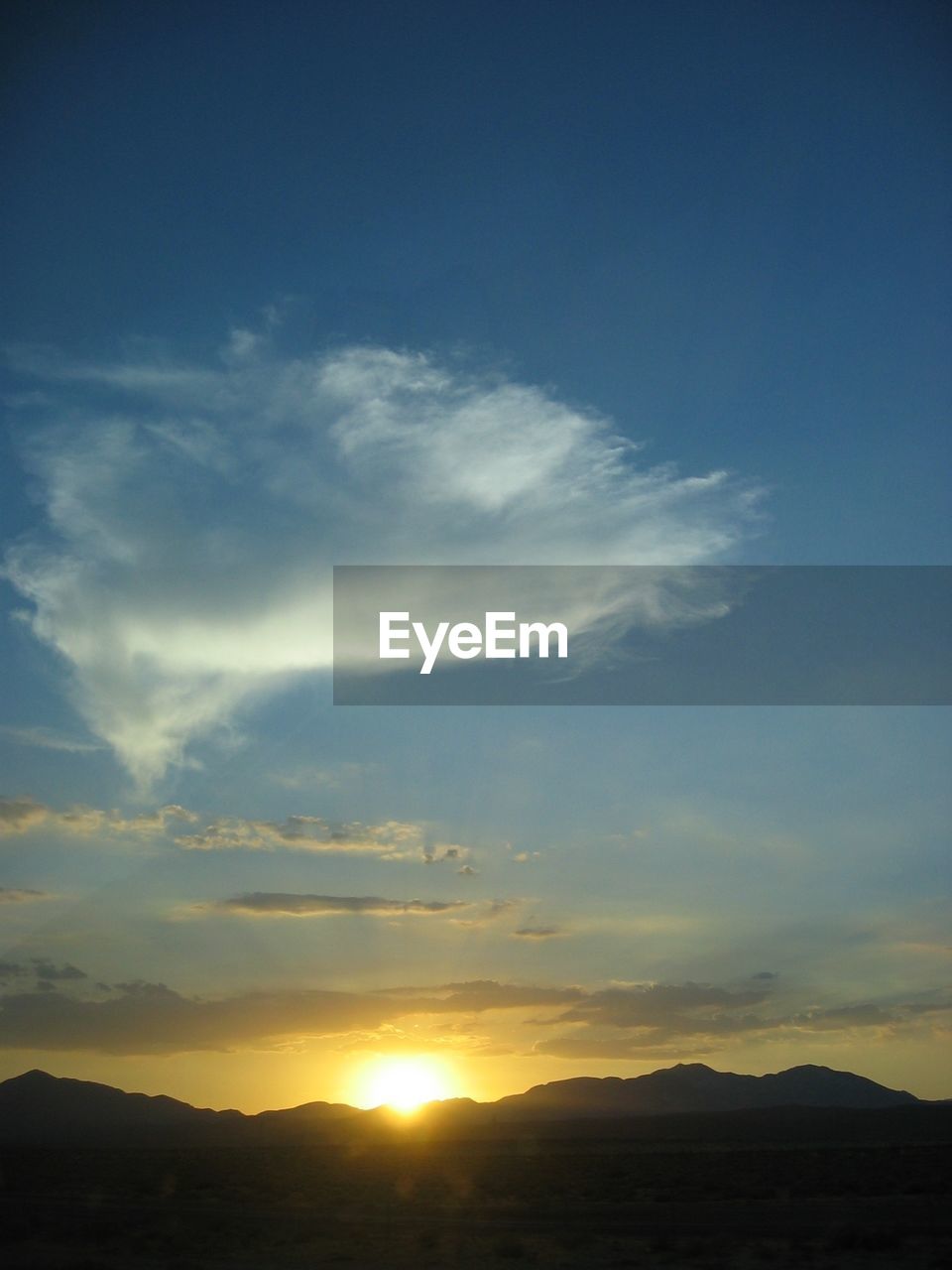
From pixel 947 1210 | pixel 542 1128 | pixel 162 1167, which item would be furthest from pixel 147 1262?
pixel 542 1128

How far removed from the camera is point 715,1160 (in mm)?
61500

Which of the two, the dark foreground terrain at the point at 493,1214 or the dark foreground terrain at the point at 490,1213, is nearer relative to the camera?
the dark foreground terrain at the point at 490,1213

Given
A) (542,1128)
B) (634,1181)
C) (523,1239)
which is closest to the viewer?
(523,1239)

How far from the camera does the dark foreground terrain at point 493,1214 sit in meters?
29.0

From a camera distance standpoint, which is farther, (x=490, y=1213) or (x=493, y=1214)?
(x=490, y=1213)

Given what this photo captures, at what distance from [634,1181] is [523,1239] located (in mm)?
19005

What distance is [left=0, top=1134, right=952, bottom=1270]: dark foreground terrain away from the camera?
95.2 ft

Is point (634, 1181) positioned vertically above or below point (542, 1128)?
above

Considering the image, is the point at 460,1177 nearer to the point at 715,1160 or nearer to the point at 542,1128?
the point at 715,1160

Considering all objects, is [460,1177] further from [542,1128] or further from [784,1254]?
[542,1128]

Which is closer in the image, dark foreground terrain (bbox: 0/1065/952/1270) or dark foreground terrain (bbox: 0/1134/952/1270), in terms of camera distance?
dark foreground terrain (bbox: 0/1065/952/1270)

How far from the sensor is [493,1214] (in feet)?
122

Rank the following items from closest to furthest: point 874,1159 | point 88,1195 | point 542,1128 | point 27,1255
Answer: point 27,1255 → point 88,1195 → point 874,1159 → point 542,1128

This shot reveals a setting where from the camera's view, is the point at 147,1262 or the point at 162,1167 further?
the point at 162,1167
